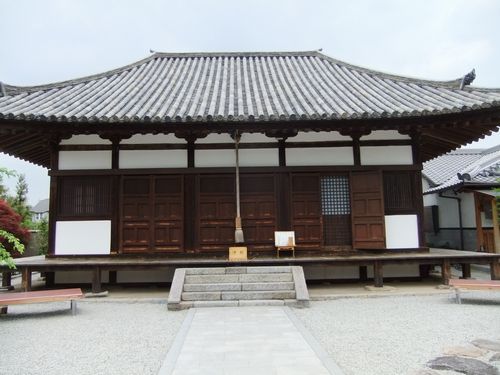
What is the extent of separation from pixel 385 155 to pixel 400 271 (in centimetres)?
308

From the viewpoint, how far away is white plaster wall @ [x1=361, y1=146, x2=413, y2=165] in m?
10.3

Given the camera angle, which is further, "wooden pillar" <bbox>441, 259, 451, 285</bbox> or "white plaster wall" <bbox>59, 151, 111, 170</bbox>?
"white plaster wall" <bbox>59, 151, 111, 170</bbox>

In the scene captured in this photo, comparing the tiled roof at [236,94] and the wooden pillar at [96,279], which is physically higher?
the tiled roof at [236,94]

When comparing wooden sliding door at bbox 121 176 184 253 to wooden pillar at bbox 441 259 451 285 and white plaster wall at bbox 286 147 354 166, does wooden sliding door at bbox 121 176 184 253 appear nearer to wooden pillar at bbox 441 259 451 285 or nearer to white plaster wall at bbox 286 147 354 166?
white plaster wall at bbox 286 147 354 166

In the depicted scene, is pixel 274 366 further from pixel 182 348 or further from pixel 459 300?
pixel 459 300

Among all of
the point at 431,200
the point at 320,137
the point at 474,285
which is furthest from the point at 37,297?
the point at 431,200

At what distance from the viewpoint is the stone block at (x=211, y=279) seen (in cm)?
836

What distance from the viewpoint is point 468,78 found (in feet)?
32.7

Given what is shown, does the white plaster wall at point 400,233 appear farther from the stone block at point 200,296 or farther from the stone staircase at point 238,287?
the stone block at point 200,296

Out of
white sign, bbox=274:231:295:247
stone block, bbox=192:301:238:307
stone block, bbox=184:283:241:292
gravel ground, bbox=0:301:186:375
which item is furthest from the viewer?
white sign, bbox=274:231:295:247

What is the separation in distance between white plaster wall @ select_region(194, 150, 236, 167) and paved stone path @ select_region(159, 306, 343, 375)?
4.36 m

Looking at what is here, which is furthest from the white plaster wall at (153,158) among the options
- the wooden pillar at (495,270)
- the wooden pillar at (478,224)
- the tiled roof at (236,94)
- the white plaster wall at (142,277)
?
the wooden pillar at (478,224)

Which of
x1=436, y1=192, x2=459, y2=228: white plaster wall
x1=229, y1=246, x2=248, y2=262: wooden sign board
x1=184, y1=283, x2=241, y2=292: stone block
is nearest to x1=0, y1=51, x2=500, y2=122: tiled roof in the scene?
x1=229, y1=246, x2=248, y2=262: wooden sign board

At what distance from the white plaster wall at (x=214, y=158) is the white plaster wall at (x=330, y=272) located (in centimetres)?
343
